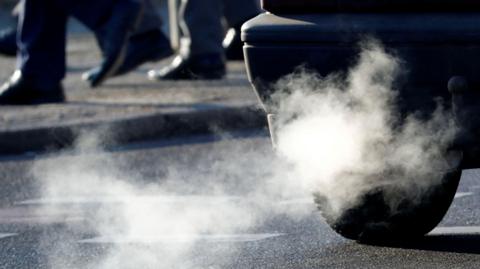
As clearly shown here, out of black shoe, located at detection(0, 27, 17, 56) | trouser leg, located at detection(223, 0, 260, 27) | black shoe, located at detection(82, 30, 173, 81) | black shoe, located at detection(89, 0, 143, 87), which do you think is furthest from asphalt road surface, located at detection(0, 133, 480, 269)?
black shoe, located at detection(0, 27, 17, 56)

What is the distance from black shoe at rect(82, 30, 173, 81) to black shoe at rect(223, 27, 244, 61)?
1161 mm

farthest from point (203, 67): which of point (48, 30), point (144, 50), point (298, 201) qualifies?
point (298, 201)

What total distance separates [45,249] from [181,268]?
24.5 inches

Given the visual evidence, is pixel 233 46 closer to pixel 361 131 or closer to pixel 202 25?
pixel 202 25

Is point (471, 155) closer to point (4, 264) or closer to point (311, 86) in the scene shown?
point (311, 86)

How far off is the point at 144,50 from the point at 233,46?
4.53ft

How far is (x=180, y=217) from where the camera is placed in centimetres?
538

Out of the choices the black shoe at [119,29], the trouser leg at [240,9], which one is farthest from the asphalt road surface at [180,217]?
the trouser leg at [240,9]

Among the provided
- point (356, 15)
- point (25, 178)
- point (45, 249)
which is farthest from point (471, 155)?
point (25, 178)

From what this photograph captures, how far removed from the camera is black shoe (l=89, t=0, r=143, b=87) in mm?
8562

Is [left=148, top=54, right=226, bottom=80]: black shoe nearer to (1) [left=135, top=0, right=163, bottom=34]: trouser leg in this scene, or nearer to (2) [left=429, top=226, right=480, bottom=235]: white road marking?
(1) [left=135, top=0, right=163, bottom=34]: trouser leg

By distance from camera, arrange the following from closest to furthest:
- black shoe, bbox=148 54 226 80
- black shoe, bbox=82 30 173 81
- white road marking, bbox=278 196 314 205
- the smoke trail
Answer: the smoke trail
white road marking, bbox=278 196 314 205
black shoe, bbox=82 30 173 81
black shoe, bbox=148 54 226 80

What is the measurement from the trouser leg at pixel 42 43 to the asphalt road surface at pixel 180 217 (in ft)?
4.41

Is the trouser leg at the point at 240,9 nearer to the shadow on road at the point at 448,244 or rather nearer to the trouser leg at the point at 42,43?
the trouser leg at the point at 42,43
